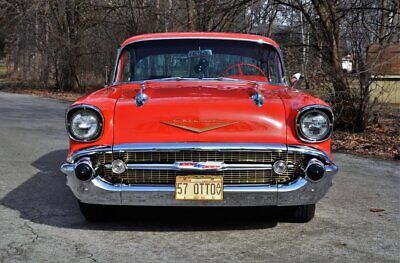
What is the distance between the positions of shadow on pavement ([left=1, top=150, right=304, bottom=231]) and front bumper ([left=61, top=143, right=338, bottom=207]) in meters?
0.47

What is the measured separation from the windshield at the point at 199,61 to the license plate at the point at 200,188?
62.6 inches

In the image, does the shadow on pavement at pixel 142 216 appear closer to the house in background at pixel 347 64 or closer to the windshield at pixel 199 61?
the windshield at pixel 199 61

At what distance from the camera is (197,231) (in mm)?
4605

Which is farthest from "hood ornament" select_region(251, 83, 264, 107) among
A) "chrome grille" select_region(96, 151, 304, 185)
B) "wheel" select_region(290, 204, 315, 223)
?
"wheel" select_region(290, 204, 315, 223)

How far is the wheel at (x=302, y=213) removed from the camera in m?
4.74

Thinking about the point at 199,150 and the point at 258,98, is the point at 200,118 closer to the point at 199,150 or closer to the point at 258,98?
the point at 199,150

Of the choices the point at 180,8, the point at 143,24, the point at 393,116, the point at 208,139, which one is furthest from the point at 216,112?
the point at 143,24

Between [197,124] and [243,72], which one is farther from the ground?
[243,72]

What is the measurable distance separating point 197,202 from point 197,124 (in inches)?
22.7

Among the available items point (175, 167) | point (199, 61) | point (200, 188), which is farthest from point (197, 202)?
point (199, 61)

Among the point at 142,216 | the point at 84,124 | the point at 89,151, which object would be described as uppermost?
the point at 84,124

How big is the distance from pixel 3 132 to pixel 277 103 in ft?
26.0

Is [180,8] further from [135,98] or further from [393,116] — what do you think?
[135,98]

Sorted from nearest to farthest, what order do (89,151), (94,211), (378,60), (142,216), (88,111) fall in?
(89,151) → (88,111) → (94,211) → (142,216) → (378,60)
